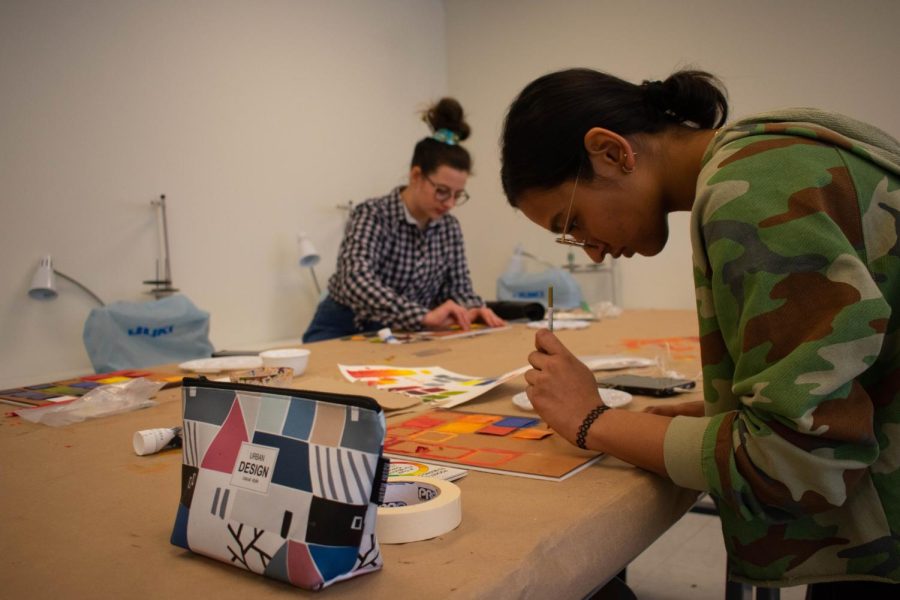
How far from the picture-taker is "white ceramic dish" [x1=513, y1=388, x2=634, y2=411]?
3.72ft

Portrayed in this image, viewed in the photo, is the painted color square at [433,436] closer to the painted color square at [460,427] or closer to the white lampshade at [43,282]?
the painted color square at [460,427]

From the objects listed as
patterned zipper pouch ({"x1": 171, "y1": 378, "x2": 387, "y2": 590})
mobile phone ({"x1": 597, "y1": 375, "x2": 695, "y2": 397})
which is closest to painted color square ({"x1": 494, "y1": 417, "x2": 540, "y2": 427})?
mobile phone ({"x1": 597, "y1": 375, "x2": 695, "y2": 397})

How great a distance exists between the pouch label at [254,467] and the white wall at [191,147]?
2558 mm

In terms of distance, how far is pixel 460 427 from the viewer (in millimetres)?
1061

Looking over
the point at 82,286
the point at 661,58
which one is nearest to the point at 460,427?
the point at 82,286

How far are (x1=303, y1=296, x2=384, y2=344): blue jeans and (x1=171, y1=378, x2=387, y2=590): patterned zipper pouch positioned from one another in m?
2.02

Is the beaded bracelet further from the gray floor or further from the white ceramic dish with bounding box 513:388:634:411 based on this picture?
the gray floor

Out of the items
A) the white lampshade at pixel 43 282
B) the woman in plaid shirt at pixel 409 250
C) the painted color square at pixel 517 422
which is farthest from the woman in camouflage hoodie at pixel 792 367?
the white lampshade at pixel 43 282

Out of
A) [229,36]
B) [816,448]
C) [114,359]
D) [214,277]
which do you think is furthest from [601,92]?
[229,36]

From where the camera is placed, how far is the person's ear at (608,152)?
947 mm

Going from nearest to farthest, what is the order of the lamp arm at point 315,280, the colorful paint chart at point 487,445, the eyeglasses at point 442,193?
the colorful paint chart at point 487,445 → the eyeglasses at point 442,193 → the lamp arm at point 315,280

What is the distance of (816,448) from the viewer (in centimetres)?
67

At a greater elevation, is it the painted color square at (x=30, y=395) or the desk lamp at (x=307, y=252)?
the desk lamp at (x=307, y=252)

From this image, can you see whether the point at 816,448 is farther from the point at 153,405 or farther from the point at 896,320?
the point at 153,405
